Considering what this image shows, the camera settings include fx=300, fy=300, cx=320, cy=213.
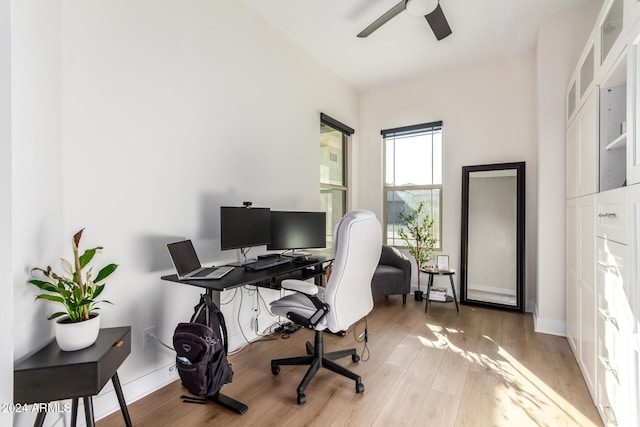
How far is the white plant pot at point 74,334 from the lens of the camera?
4.36 ft

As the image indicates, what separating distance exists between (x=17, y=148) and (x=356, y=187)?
3.89 meters

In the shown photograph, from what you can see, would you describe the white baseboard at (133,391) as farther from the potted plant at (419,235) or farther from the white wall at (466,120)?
the white wall at (466,120)

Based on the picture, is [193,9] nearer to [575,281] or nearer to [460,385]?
[460,385]

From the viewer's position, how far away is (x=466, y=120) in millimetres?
3953

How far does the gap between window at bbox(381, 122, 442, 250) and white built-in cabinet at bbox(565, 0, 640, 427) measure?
166cm

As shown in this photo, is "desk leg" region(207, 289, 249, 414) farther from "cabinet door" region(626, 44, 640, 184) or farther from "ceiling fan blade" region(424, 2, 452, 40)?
"ceiling fan blade" region(424, 2, 452, 40)

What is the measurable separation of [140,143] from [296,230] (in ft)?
5.00

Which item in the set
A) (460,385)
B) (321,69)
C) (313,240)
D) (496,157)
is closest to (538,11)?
(496,157)

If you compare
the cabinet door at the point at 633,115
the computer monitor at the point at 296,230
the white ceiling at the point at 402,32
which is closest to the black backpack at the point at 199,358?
the computer monitor at the point at 296,230

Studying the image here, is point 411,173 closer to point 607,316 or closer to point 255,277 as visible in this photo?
point 607,316

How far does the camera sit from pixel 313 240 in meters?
3.10

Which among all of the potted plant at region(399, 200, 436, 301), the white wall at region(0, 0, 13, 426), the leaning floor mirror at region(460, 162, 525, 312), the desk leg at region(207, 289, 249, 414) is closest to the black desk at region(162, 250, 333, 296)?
the desk leg at region(207, 289, 249, 414)

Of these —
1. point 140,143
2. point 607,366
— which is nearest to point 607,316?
point 607,366

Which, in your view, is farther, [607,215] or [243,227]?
[243,227]
